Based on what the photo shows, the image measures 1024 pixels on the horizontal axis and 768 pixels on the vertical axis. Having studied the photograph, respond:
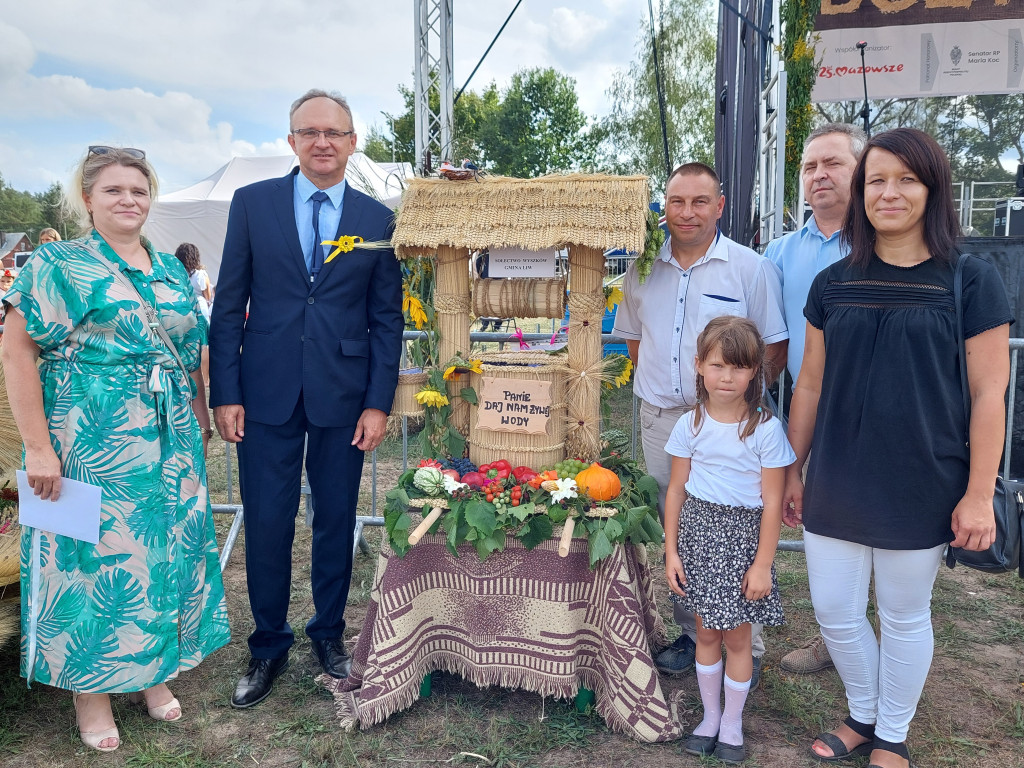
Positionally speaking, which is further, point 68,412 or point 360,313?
point 360,313

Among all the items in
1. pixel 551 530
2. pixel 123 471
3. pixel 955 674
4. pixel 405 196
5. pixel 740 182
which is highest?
pixel 740 182

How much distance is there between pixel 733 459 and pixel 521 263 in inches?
37.7

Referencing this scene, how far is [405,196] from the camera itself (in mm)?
2525

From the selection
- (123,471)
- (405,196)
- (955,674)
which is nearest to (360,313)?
(405,196)

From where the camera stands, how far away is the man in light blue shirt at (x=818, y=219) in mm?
2584

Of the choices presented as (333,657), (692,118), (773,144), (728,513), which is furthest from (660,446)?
(692,118)

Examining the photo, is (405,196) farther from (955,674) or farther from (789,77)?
(789,77)

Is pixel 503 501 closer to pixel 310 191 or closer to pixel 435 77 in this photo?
pixel 310 191

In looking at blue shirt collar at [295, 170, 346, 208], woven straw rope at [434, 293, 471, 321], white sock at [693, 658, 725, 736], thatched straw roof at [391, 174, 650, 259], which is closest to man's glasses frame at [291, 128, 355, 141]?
blue shirt collar at [295, 170, 346, 208]

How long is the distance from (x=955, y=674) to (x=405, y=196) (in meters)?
2.86

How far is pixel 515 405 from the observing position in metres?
2.48

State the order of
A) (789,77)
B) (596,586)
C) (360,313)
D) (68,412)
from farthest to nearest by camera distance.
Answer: (789,77) → (360,313) → (596,586) → (68,412)

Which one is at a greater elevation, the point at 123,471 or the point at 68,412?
the point at 68,412

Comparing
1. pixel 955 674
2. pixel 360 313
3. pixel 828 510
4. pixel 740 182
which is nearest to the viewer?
pixel 828 510
